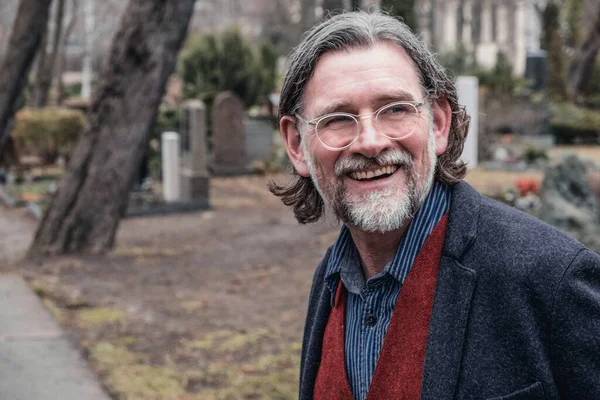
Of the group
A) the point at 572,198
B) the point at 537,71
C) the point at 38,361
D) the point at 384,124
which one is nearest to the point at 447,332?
the point at 384,124

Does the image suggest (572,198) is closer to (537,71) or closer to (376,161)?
(376,161)

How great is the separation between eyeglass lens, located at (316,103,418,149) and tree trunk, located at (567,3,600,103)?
27.6 metres

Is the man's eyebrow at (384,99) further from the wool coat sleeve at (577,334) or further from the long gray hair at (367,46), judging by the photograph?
the wool coat sleeve at (577,334)

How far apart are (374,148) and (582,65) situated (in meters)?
28.5

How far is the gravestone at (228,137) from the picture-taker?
18453mm

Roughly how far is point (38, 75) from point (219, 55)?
230 inches

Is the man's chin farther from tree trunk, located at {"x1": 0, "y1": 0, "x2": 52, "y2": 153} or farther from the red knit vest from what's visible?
tree trunk, located at {"x1": 0, "y1": 0, "x2": 52, "y2": 153}

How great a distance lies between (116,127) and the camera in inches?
374

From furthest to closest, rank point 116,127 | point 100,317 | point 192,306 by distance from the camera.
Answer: point 116,127 → point 192,306 → point 100,317

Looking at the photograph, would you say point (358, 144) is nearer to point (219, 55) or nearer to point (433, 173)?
point (433, 173)

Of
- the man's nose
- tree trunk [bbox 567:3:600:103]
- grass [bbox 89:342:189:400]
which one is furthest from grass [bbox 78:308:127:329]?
tree trunk [bbox 567:3:600:103]

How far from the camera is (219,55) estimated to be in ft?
71.9

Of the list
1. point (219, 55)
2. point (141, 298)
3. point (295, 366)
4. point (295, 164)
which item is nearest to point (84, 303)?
point (141, 298)

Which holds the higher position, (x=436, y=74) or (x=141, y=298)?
(x=436, y=74)
